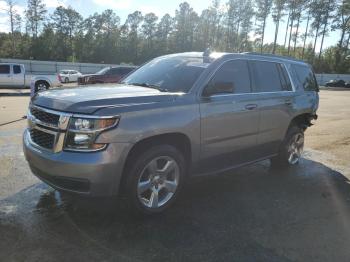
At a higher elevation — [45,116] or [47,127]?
[45,116]

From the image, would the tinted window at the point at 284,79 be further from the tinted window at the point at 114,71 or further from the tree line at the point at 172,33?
the tree line at the point at 172,33

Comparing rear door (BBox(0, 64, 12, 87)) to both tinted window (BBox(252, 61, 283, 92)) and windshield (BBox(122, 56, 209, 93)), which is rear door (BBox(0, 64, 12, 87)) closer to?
windshield (BBox(122, 56, 209, 93))

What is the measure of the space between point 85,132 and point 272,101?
10.9 ft

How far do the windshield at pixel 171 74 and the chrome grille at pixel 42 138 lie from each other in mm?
1595

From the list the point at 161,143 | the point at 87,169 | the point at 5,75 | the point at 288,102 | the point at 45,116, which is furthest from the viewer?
the point at 5,75

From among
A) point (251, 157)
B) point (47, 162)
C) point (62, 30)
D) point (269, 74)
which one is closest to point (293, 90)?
point (269, 74)

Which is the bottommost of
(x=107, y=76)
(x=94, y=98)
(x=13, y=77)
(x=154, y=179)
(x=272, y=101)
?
(x=13, y=77)

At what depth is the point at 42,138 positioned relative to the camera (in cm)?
437

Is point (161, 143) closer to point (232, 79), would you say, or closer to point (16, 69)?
point (232, 79)

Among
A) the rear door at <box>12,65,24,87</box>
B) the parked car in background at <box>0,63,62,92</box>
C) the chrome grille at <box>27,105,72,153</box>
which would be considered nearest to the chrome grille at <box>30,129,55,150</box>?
the chrome grille at <box>27,105,72,153</box>

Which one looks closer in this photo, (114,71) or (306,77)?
(306,77)

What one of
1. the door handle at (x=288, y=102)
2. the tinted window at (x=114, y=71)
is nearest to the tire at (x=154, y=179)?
the door handle at (x=288, y=102)

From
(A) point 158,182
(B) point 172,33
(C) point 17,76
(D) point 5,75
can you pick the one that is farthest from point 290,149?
(B) point 172,33

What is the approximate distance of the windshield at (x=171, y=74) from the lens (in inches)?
202
